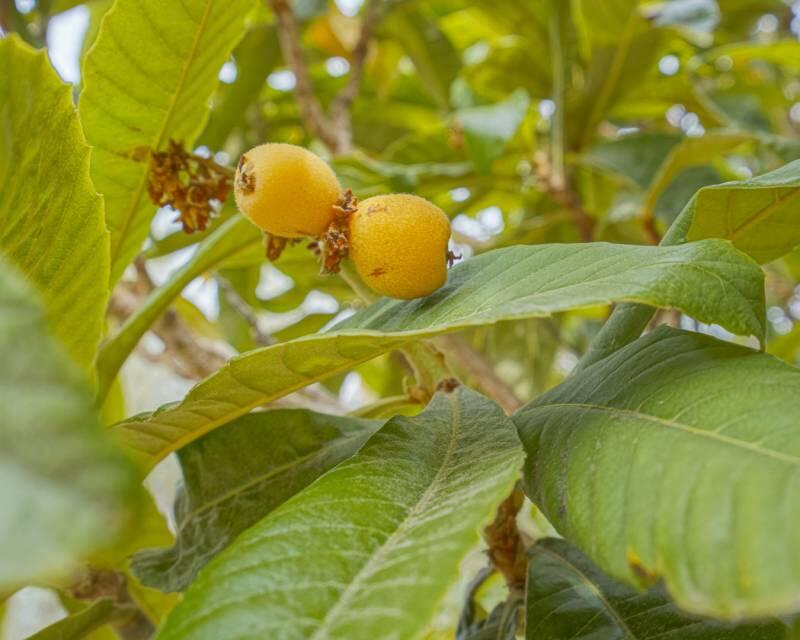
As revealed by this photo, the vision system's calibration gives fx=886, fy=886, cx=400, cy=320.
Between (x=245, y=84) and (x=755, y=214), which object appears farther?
(x=245, y=84)

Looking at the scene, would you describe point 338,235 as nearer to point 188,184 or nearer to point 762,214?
point 188,184

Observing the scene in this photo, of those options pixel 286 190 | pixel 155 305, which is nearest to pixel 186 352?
pixel 155 305

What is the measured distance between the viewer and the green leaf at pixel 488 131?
118 centimetres

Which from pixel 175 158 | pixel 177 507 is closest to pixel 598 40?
pixel 175 158

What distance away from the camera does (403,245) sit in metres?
0.59

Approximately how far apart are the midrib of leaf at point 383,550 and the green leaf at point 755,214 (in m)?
0.24

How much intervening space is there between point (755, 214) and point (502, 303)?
26cm

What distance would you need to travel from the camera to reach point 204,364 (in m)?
1.29

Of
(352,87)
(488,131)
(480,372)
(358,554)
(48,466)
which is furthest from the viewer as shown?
(352,87)

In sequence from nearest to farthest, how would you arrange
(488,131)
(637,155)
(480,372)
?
(488,131)
(480,372)
(637,155)

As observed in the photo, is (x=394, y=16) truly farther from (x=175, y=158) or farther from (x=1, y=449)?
(x=1, y=449)

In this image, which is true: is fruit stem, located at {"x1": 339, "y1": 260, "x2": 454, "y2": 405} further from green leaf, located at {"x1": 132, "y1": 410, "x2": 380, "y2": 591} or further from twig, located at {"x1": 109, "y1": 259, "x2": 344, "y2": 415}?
twig, located at {"x1": 109, "y1": 259, "x2": 344, "y2": 415}

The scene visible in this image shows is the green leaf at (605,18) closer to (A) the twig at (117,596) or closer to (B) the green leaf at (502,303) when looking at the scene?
(B) the green leaf at (502,303)

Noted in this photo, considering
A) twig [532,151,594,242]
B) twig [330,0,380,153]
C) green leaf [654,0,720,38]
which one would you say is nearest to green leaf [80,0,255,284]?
twig [330,0,380,153]
